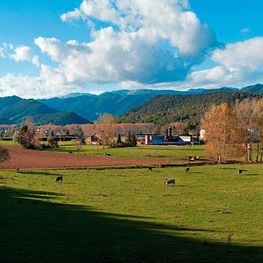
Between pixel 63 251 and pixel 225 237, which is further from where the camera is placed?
pixel 225 237

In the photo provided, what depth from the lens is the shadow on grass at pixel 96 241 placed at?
2088 cm

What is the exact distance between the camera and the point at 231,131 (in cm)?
10262

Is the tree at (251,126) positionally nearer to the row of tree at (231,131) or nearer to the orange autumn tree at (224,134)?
the row of tree at (231,131)

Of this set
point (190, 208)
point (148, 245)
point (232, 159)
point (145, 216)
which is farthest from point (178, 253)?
point (232, 159)

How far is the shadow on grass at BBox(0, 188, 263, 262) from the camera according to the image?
2088cm

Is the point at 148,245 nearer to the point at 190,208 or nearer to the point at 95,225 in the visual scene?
the point at 95,225

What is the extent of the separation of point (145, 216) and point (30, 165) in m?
62.5

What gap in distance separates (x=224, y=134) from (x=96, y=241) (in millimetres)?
80983

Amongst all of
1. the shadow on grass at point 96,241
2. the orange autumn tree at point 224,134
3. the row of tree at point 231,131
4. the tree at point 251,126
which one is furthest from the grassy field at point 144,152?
the shadow on grass at point 96,241

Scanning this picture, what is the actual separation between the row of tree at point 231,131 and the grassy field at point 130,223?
163 ft

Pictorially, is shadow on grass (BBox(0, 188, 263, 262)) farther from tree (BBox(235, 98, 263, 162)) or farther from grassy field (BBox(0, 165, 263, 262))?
tree (BBox(235, 98, 263, 162))

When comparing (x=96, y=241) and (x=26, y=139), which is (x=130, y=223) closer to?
(x=96, y=241)

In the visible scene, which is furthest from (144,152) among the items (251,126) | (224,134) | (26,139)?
(224,134)

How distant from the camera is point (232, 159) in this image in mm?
111188
